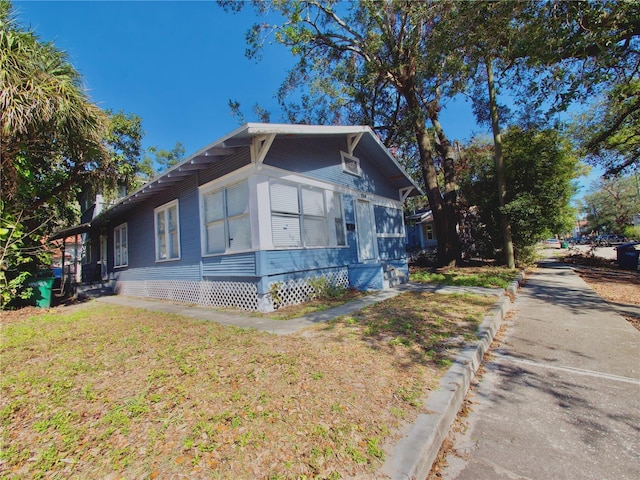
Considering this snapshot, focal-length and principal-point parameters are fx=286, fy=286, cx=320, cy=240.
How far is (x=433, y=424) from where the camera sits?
229cm

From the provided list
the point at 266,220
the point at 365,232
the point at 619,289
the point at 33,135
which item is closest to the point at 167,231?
the point at 33,135

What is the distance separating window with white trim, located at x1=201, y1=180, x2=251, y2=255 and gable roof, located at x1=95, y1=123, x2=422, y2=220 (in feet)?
2.90

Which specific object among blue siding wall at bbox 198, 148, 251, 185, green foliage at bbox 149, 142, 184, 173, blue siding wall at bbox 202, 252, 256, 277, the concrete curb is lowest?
the concrete curb

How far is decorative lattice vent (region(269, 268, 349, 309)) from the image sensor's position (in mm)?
6953

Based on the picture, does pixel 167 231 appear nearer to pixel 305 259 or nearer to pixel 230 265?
pixel 230 265

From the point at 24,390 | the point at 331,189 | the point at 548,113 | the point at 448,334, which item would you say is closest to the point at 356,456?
the point at 448,334

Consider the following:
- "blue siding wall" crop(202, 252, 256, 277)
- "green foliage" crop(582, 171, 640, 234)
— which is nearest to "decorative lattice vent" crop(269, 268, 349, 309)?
"blue siding wall" crop(202, 252, 256, 277)

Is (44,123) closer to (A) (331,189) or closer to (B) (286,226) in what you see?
(B) (286,226)

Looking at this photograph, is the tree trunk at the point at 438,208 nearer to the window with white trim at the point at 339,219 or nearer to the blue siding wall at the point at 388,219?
the blue siding wall at the point at 388,219

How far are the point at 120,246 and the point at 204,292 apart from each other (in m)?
8.04

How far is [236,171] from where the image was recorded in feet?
23.9

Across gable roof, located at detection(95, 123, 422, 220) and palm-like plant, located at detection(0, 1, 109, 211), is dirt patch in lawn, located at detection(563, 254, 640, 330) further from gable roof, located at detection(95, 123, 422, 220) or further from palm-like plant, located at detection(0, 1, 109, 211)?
palm-like plant, located at detection(0, 1, 109, 211)

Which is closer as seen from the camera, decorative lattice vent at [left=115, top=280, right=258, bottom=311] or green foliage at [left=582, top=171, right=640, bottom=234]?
decorative lattice vent at [left=115, top=280, right=258, bottom=311]

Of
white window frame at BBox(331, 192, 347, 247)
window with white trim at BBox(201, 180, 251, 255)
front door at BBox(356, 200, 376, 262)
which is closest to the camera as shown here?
window with white trim at BBox(201, 180, 251, 255)
